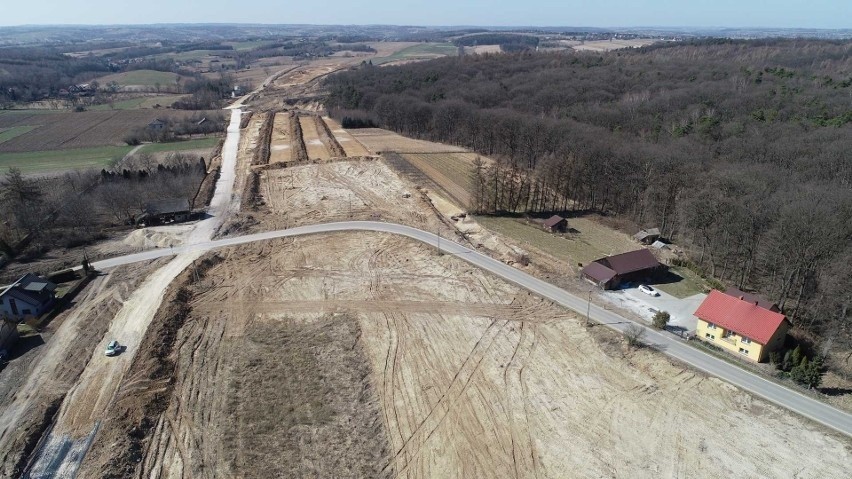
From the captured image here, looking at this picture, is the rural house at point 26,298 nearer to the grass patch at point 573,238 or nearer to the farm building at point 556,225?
the grass patch at point 573,238

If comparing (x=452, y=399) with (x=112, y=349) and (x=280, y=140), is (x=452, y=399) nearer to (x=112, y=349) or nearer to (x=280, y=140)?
(x=112, y=349)

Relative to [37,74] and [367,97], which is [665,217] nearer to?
[367,97]

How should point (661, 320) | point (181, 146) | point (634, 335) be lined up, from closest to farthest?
1. point (634, 335)
2. point (661, 320)
3. point (181, 146)

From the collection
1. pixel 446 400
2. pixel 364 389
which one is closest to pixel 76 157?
pixel 364 389

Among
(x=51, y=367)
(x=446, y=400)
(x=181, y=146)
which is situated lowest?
(x=446, y=400)

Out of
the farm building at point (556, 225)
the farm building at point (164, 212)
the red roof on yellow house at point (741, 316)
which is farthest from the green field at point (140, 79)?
the red roof on yellow house at point (741, 316)

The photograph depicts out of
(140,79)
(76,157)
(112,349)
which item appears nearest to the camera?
(112,349)

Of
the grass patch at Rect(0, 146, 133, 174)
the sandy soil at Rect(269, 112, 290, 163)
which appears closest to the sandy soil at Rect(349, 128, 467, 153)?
the sandy soil at Rect(269, 112, 290, 163)
